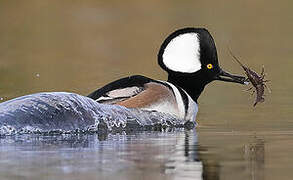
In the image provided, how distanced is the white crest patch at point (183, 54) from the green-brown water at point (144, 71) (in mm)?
747

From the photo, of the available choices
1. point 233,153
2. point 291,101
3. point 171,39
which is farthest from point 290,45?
point 233,153

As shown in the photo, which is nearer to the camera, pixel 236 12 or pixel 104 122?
pixel 104 122

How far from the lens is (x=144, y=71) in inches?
842

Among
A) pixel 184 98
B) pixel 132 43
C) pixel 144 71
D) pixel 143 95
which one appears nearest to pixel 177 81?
pixel 184 98

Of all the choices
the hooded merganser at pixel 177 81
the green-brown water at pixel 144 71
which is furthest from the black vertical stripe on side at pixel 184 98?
the green-brown water at pixel 144 71

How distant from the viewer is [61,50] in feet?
86.6

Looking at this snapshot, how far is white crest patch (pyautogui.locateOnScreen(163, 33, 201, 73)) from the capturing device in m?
13.8

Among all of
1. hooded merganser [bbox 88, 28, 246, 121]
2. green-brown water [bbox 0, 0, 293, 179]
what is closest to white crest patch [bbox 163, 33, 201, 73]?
hooded merganser [bbox 88, 28, 246, 121]

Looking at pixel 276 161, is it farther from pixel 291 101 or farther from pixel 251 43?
pixel 251 43

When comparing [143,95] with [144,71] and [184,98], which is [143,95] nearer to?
[184,98]

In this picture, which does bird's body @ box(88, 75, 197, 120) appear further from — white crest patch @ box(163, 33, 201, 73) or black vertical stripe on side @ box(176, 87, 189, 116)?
white crest patch @ box(163, 33, 201, 73)

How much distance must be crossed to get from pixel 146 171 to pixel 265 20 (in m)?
21.7

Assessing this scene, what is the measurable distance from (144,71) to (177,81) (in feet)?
23.7

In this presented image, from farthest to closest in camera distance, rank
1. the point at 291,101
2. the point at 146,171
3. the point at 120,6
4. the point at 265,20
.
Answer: the point at 120,6, the point at 265,20, the point at 291,101, the point at 146,171
